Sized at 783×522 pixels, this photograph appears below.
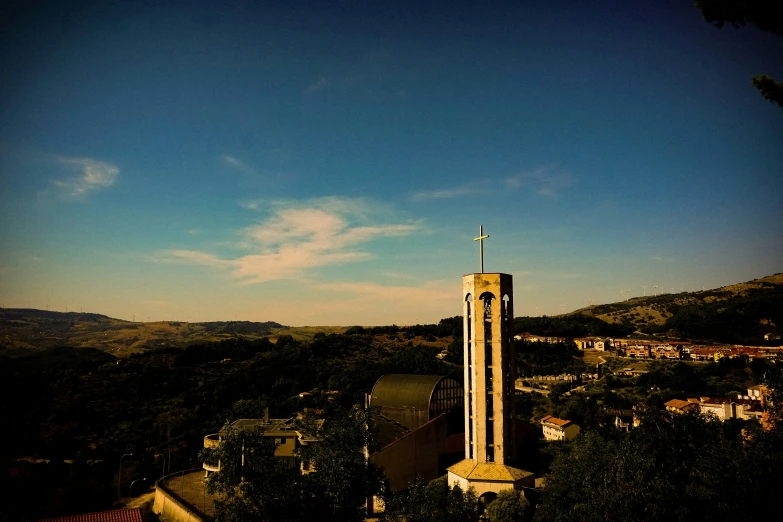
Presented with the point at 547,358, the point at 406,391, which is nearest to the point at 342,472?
the point at 406,391

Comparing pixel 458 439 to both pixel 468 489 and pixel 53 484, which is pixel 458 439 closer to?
pixel 468 489

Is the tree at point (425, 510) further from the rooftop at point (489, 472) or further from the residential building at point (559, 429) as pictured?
the residential building at point (559, 429)

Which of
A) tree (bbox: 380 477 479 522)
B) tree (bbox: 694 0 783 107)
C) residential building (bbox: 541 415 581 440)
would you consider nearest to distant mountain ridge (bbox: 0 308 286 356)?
tree (bbox: 380 477 479 522)

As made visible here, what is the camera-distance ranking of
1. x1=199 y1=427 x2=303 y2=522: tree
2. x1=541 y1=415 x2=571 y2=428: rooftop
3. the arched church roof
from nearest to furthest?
1. x1=199 y1=427 x2=303 y2=522: tree
2. the arched church roof
3. x1=541 y1=415 x2=571 y2=428: rooftop

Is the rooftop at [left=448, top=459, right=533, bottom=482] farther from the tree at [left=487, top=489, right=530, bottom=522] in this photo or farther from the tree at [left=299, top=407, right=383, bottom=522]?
the tree at [left=299, top=407, right=383, bottom=522]

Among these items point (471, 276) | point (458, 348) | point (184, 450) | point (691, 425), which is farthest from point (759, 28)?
point (458, 348)

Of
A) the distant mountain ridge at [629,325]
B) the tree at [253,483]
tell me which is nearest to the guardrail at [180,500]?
the tree at [253,483]

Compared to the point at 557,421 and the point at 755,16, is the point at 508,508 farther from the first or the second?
the point at 557,421
